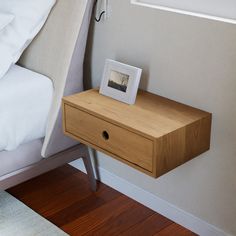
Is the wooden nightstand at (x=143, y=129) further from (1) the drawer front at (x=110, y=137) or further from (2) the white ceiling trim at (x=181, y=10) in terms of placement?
(2) the white ceiling trim at (x=181, y=10)

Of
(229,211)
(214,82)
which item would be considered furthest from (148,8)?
(229,211)

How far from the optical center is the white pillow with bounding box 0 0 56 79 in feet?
6.64

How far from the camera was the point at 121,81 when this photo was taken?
1.86m

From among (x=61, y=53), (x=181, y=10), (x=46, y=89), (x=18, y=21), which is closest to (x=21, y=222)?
(x=46, y=89)

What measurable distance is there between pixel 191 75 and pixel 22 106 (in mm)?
687

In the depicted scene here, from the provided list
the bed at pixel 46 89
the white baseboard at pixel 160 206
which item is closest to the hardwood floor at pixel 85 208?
the white baseboard at pixel 160 206

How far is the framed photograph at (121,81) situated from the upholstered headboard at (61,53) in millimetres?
164

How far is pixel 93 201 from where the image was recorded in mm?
2219

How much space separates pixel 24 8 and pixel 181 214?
1.06 metres

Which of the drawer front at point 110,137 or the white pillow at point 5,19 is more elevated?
the white pillow at point 5,19

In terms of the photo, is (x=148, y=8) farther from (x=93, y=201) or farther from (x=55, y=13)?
(x=93, y=201)

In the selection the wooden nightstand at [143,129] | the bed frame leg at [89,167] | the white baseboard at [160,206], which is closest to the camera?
the wooden nightstand at [143,129]

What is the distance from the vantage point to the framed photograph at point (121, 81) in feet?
5.95

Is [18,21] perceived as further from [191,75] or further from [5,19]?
[191,75]
